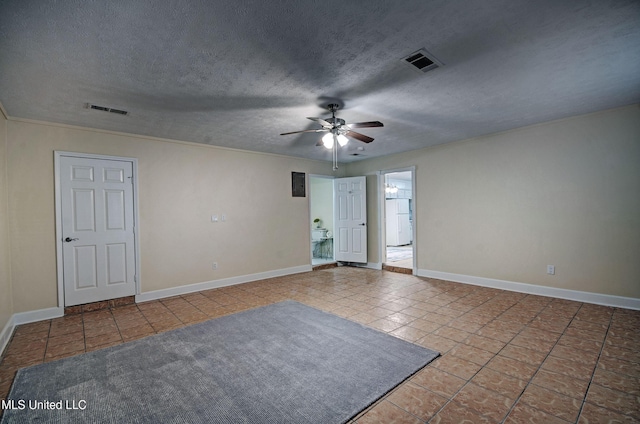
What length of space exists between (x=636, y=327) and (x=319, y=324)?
3300 millimetres

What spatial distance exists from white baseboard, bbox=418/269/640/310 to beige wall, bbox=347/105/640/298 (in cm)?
7

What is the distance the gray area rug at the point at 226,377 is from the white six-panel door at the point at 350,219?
3.52 metres

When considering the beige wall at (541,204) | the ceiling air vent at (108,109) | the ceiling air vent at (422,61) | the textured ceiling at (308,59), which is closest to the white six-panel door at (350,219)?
the beige wall at (541,204)

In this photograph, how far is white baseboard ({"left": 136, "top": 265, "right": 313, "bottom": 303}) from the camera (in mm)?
4504

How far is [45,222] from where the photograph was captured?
148 inches

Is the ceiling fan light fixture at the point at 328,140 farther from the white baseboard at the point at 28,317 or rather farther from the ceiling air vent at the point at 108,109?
the white baseboard at the point at 28,317

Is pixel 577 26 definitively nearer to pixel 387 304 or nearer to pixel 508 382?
pixel 508 382

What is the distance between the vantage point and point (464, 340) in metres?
2.89

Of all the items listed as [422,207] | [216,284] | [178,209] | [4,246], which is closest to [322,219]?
[422,207]

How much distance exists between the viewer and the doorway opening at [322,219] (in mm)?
8172

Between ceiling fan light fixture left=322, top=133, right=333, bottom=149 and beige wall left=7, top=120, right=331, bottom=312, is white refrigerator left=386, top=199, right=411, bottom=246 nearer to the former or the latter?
beige wall left=7, top=120, right=331, bottom=312

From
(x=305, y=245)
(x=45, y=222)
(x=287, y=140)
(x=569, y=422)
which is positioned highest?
(x=287, y=140)

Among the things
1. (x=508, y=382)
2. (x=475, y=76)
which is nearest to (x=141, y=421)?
(x=508, y=382)

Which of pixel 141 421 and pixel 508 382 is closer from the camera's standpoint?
pixel 141 421
